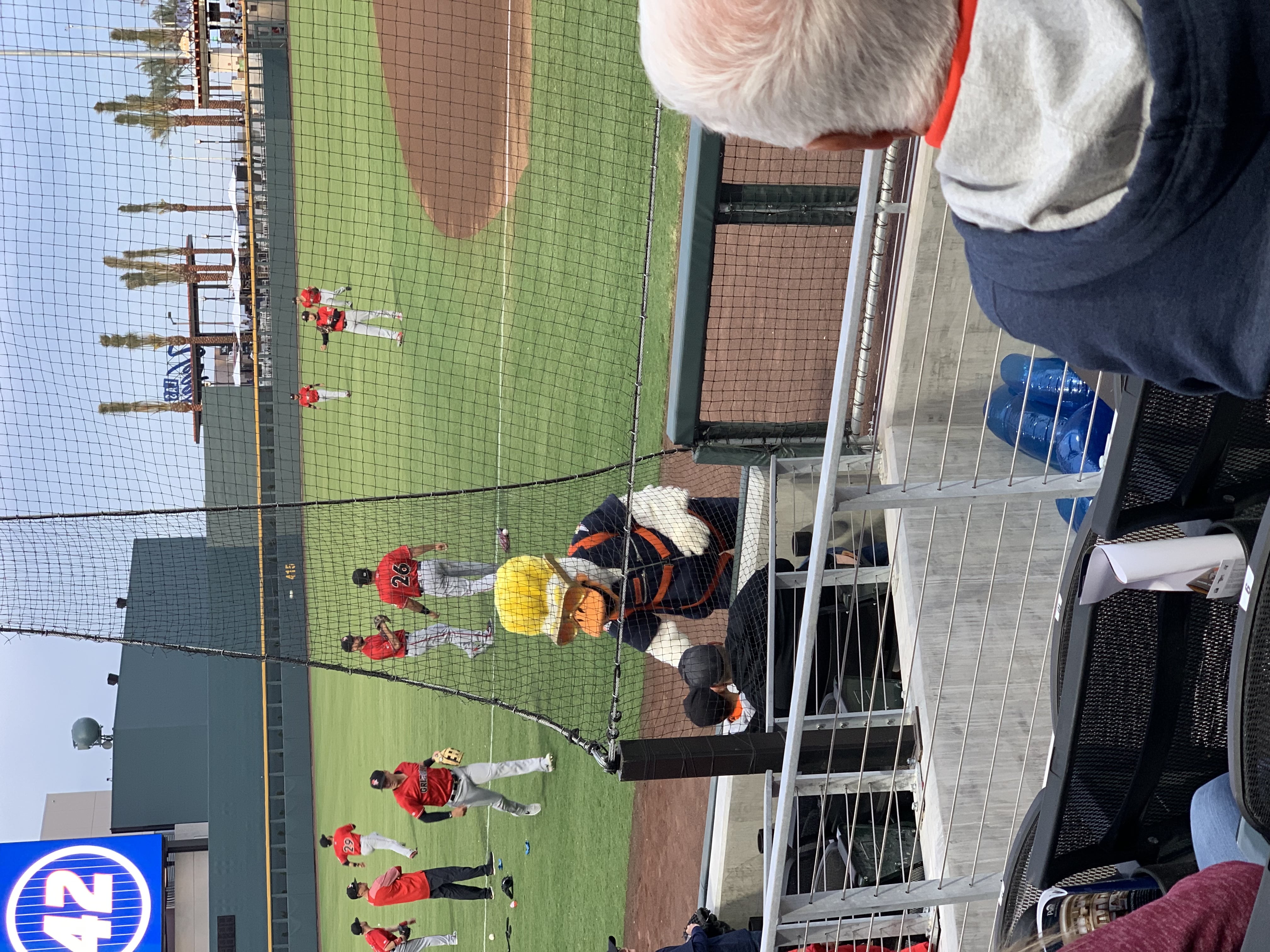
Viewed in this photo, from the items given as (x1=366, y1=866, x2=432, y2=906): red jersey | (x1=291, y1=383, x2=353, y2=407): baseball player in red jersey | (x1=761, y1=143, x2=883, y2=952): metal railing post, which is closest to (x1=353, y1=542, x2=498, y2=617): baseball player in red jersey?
(x1=366, y1=866, x2=432, y2=906): red jersey

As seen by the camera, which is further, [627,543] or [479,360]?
[479,360]

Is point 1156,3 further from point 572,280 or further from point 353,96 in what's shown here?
point 353,96

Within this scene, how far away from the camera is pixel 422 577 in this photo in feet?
29.8

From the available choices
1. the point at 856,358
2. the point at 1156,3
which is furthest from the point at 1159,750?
the point at 856,358

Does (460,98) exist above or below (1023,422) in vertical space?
above

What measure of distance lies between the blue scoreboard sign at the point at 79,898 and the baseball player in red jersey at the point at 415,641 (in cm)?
435

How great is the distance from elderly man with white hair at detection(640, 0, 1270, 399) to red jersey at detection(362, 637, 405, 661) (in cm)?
958

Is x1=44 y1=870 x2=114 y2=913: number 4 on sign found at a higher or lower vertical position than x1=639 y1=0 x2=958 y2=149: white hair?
lower

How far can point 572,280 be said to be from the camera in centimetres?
1027

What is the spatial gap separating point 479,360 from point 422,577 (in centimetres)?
476

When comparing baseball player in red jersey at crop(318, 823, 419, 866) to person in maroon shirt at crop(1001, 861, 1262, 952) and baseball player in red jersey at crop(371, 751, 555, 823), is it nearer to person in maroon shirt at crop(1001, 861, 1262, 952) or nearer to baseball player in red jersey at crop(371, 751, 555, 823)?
baseball player in red jersey at crop(371, 751, 555, 823)

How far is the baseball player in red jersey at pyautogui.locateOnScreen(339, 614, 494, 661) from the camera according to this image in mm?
10297

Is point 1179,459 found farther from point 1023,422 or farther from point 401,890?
point 401,890

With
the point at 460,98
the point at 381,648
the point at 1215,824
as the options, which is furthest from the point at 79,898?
the point at 1215,824
